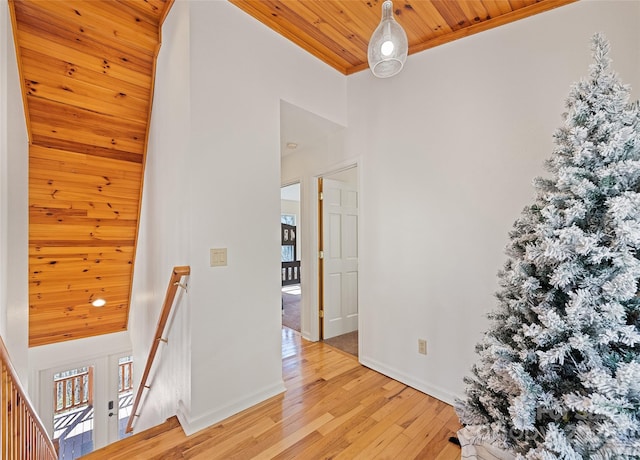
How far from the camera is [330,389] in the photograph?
234 centimetres

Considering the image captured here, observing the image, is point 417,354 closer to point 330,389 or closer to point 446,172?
point 330,389

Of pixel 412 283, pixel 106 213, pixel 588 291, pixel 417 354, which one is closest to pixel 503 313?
pixel 588 291

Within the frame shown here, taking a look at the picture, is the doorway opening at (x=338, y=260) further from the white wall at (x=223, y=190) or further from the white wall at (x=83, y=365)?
the white wall at (x=83, y=365)

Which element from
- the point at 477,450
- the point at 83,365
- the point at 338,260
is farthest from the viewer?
the point at 83,365

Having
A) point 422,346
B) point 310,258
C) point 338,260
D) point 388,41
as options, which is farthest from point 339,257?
point 388,41

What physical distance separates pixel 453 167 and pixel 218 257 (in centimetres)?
→ 183

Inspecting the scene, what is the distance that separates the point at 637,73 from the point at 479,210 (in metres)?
1.03

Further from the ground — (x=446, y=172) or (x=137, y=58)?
(x=137, y=58)

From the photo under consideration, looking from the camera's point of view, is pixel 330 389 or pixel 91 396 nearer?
pixel 330 389

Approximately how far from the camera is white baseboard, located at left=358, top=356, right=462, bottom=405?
7.10 ft

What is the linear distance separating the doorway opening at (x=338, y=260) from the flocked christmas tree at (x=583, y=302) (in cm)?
232

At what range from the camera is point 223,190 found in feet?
6.66

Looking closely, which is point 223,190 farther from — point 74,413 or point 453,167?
point 74,413

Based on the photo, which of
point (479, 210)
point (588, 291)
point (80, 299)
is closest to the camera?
point (588, 291)
